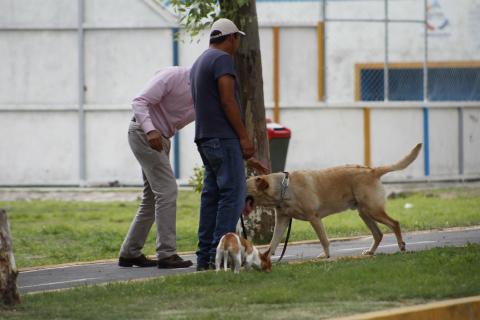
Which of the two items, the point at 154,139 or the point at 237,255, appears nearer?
the point at 237,255

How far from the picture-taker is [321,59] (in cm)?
2098

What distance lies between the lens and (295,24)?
21.0 m

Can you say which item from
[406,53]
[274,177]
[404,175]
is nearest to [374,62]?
[406,53]

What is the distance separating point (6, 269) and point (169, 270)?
273cm

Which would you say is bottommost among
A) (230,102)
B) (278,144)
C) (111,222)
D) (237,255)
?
(111,222)

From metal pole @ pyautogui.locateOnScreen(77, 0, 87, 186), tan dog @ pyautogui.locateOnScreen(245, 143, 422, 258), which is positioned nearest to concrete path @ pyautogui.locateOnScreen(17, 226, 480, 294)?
tan dog @ pyautogui.locateOnScreen(245, 143, 422, 258)

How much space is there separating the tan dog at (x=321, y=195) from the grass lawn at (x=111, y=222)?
2.57 m

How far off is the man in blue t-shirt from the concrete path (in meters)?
0.99

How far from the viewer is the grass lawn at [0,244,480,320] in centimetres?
793

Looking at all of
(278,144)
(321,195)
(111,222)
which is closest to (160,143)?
(321,195)

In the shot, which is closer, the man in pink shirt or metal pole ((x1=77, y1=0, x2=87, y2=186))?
the man in pink shirt

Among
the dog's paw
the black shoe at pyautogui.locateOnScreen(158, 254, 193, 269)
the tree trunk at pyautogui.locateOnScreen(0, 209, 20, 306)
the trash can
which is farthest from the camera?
the trash can

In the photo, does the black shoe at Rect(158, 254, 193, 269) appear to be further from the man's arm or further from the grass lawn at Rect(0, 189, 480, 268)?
the grass lawn at Rect(0, 189, 480, 268)

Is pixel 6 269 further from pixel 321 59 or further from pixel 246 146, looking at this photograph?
pixel 321 59
